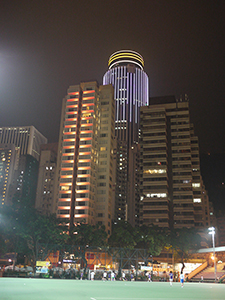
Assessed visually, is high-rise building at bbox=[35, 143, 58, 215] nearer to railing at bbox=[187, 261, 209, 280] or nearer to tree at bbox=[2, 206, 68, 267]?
tree at bbox=[2, 206, 68, 267]

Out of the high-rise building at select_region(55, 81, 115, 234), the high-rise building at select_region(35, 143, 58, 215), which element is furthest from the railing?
the high-rise building at select_region(35, 143, 58, 215)

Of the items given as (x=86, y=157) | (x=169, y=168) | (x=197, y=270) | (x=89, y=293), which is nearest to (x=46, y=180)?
(x=86, y=157)

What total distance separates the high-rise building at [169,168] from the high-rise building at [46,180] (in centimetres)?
5414

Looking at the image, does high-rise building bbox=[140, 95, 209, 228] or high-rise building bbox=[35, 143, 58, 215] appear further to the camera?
high-rise building bbox=[35, 143, 58, 215]

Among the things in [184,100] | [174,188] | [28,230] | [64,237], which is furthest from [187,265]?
[184,100]

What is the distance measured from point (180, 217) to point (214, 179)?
66247 mm

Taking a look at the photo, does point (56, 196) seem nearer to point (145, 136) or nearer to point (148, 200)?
point (148, 200)

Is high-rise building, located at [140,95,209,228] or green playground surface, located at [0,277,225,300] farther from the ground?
high-rise building, located at [140,95,209,228]

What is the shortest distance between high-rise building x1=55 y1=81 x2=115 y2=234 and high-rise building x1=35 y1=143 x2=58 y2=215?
152 feet

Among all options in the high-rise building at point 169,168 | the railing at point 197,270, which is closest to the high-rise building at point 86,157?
the high-rise building at point 169,168

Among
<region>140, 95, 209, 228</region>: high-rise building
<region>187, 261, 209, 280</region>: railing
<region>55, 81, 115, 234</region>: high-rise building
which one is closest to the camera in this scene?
<region>187, 261, 209, 280</region>: railing

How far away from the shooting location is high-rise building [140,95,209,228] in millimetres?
124500

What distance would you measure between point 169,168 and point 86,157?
43040 mm

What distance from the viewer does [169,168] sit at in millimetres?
136000
